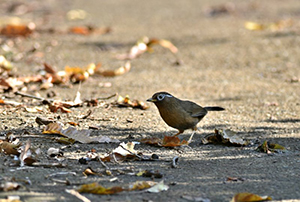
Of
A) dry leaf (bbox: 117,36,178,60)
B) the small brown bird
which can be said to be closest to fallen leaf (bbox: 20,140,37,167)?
the small brown bird

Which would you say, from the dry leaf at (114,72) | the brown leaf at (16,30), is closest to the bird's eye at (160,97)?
the dry leaf at (114,72)

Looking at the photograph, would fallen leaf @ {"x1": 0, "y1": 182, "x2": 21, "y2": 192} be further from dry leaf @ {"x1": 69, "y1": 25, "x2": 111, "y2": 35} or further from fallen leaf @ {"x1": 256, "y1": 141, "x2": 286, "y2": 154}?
dry leaf @ {"x1": 69, "y1": 25, "x2": 111, "y2": 35}

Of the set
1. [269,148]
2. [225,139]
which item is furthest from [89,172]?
[269,148]

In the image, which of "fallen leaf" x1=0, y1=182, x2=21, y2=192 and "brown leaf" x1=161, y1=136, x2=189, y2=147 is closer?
"fallen leaf" x1=0, y1=182, x2=21, y2=192

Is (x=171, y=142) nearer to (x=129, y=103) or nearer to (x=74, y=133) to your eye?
(x=74, y=133)

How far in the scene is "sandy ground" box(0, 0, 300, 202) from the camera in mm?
3963

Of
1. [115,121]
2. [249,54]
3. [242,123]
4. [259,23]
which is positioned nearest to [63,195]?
[115,121]

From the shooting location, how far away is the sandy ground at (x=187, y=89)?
3963 mm

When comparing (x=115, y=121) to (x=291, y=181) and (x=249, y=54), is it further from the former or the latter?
(x=249, y=54)

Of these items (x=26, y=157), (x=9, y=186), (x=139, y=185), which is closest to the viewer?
(x=9, y=186)

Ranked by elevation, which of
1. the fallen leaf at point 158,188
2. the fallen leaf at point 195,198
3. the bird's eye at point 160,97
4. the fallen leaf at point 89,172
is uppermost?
the bird's eye at point 160,97

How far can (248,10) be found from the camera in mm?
13719

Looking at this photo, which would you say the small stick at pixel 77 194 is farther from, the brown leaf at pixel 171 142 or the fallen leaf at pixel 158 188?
the brown leaf at pixel 171 142

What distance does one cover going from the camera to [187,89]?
7.43 meters
